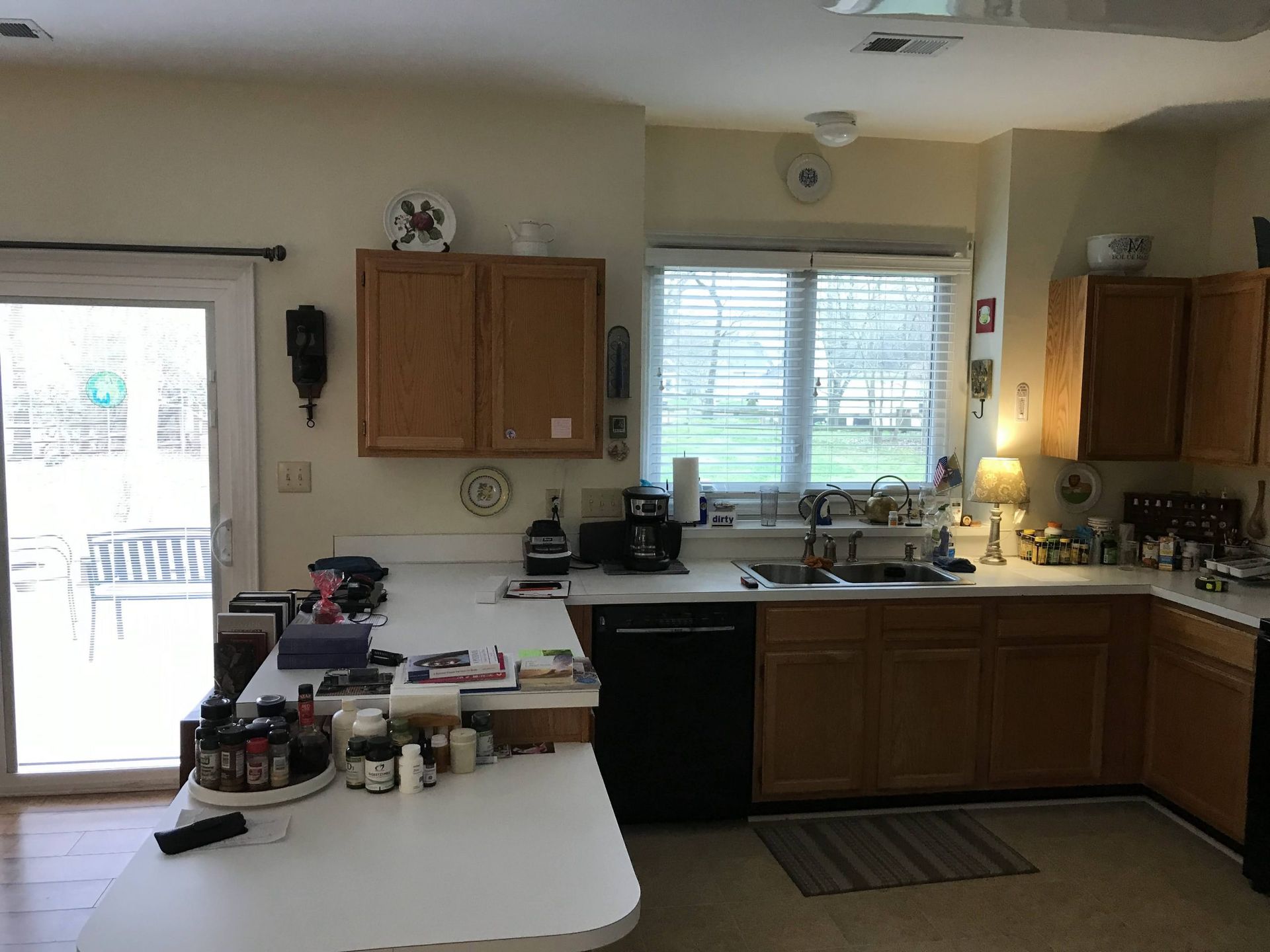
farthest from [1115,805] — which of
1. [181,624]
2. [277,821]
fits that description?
[181,624]

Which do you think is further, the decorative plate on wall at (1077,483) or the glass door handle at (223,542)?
the decorative plate on wall at (1077,483)

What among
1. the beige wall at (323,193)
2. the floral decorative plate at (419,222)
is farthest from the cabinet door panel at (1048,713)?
the floral decorative plate at (419,222)

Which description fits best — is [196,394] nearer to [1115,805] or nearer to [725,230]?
[725,230]

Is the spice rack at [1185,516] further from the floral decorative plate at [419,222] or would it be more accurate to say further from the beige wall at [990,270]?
the floral decorative plate at [419,222]

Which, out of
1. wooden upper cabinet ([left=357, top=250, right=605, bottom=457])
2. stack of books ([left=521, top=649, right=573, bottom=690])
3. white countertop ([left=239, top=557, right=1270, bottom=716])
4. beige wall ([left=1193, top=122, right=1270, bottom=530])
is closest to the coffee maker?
white countertop ([left=239, top=557, right=1270, bottom=716])

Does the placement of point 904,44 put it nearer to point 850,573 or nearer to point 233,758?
point 850,573

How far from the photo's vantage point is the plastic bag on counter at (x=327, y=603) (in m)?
2.64

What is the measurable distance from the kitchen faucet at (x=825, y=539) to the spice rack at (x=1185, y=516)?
4.17ft

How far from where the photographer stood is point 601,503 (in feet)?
12.4

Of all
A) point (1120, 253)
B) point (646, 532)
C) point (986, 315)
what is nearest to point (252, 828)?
point (646, 532)

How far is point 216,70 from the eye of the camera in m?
3.33

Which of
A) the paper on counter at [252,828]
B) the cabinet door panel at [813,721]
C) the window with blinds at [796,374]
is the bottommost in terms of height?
the cabinet door panel at [813,721]

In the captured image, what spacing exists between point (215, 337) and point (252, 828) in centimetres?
236

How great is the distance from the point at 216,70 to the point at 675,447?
2.29m
